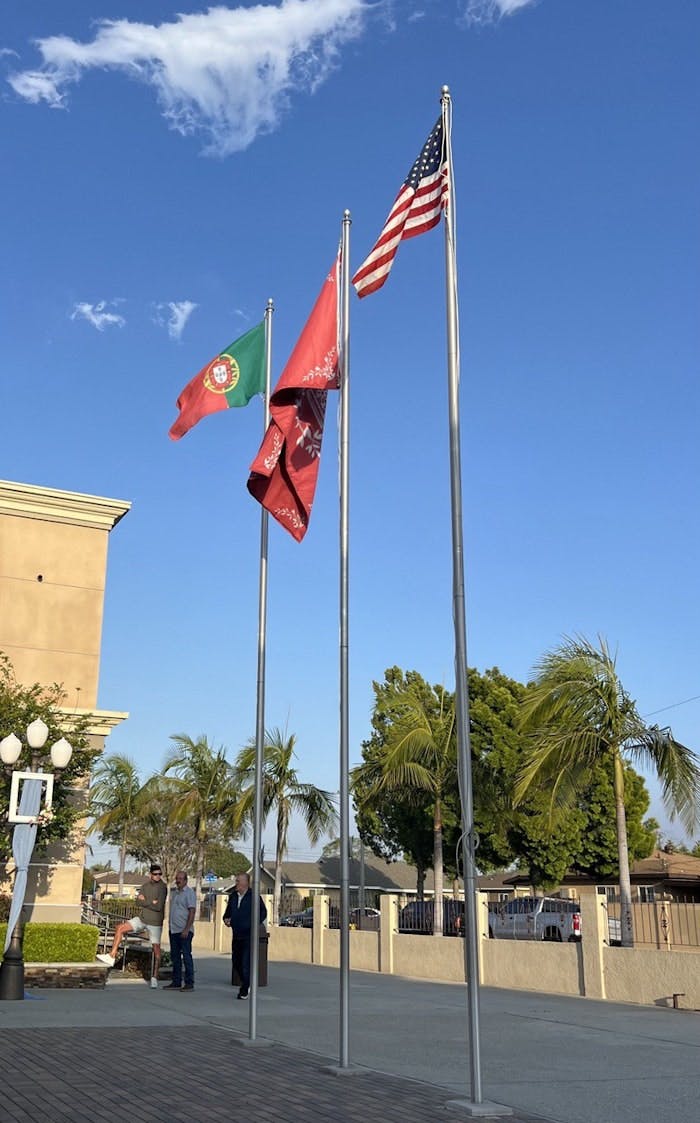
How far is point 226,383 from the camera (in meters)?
13.1

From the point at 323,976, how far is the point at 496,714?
2334 centimetres

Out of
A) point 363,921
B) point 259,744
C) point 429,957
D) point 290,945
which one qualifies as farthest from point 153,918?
point 363,921

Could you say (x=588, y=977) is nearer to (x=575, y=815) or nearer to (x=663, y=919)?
(x=663, y=919)

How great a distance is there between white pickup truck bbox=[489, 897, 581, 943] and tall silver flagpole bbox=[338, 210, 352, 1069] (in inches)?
689

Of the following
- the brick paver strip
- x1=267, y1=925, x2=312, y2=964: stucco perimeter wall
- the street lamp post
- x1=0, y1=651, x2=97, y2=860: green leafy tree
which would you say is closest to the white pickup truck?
x1=267, y1=925, x2=312, y2=964: stucco perimeter wall

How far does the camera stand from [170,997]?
1593 centimetres

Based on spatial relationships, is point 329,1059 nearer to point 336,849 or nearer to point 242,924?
point 242,924

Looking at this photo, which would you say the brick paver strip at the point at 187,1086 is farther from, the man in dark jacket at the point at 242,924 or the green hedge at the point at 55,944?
the green hedge at the point at 55,944

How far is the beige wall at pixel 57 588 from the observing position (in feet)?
66.8

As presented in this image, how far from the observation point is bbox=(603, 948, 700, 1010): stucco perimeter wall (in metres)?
15.6

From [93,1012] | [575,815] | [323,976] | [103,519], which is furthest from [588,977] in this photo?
[575,815]

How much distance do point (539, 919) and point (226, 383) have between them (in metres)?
19.5

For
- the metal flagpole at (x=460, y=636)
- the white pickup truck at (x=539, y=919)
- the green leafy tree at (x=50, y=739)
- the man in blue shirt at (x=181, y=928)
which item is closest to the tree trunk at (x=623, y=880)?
the man in blue shirt at (x=181, y=928)

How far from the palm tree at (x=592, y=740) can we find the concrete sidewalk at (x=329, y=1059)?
3631mm
